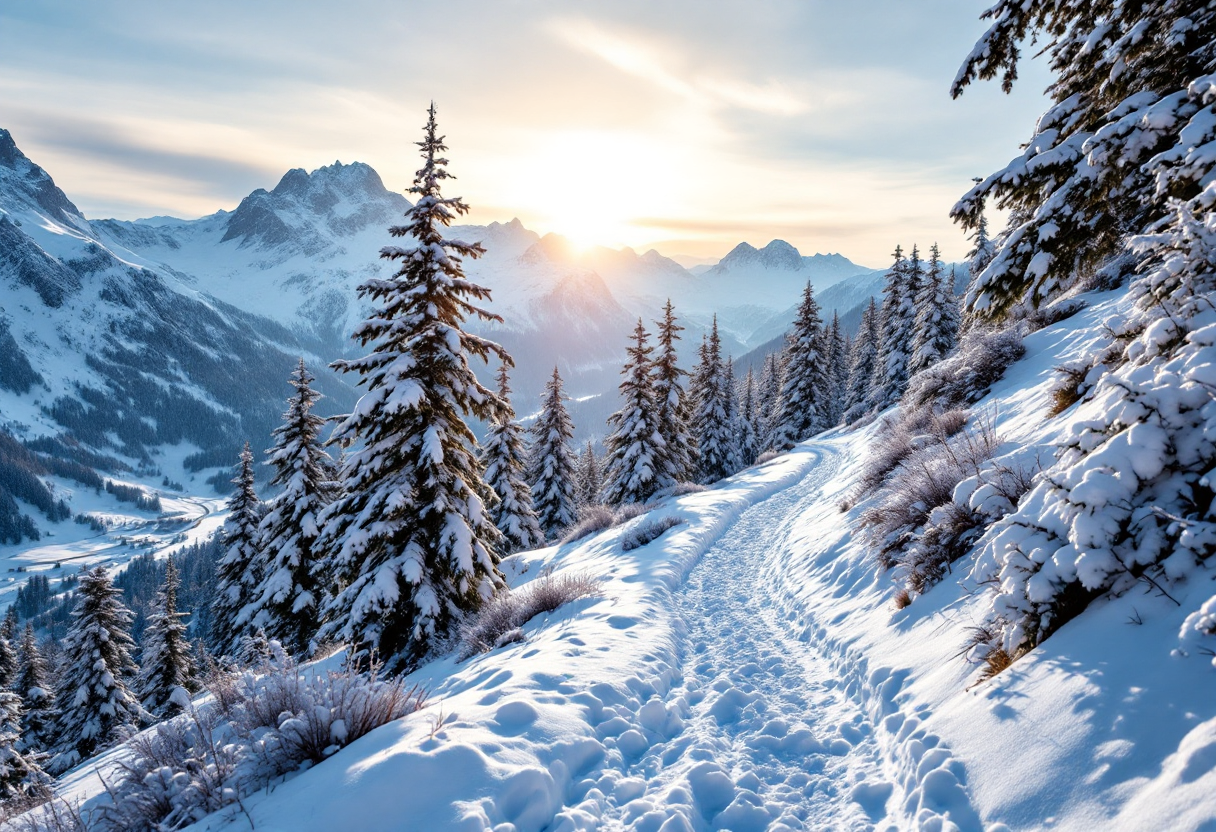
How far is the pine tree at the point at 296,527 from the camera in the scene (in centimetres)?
1914

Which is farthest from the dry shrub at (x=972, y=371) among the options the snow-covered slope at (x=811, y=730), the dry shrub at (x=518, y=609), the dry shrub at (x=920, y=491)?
the dry shrub at (x=518, y=609)

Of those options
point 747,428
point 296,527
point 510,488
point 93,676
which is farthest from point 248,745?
point 747,428

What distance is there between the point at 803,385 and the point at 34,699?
47920 mm

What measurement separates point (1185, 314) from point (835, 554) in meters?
6.09

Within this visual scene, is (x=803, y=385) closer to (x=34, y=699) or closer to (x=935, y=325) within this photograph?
(x=935, y=325)

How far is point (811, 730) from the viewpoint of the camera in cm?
503

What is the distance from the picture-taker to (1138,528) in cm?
338

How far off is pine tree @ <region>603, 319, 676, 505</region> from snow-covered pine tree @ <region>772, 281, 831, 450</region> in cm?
1475

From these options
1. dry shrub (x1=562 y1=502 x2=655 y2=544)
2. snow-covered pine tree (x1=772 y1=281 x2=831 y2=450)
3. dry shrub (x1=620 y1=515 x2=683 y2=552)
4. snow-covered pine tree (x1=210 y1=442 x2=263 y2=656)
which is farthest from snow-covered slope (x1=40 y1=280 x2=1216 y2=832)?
snow-covered pine tree (x1=772 y1=281 x2=831 y2=450)

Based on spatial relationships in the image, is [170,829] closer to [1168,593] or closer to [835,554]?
[1168,593]

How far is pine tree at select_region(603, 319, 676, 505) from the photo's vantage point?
27.7 meters

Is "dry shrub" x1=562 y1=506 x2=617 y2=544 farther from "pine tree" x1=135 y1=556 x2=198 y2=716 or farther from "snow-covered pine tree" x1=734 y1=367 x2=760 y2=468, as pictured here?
"snow-covered pine tree" x1=734 y1=367 x2=760 y2=468

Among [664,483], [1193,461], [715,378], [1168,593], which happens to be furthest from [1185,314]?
[715,378]

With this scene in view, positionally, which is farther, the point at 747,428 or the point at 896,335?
the point at 747,428
